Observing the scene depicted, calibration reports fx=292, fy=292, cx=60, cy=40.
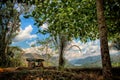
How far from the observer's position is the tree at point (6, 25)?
49.3 meters

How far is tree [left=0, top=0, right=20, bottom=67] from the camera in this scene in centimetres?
4932

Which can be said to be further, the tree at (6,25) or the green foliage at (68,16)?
the tree at (6,25)

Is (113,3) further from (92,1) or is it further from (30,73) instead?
(30,73)

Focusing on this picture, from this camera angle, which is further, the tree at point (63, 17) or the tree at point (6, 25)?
the tree at point (6, 25)

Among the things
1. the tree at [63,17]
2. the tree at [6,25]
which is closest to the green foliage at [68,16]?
the tree at [63,17]

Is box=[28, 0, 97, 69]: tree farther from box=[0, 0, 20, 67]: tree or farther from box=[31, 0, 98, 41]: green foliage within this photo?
box=[0, 0, 20, 67]: tree

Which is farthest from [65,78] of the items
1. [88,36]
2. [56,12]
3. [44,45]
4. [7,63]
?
Answer: [7,63]

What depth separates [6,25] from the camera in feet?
172

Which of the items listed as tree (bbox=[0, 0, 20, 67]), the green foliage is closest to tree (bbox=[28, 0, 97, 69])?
the green foliage

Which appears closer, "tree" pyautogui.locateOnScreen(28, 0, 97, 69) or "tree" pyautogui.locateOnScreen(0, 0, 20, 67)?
"tree" pyautogui.locateOnScreen(28, 0, 97, 69)

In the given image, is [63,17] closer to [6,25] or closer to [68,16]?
[68,16]

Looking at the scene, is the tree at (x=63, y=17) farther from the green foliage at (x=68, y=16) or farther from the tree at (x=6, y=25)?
the tree at (x=6, y=25)

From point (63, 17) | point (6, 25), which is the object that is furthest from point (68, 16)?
point (6, 25)

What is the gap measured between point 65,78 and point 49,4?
569 inches
